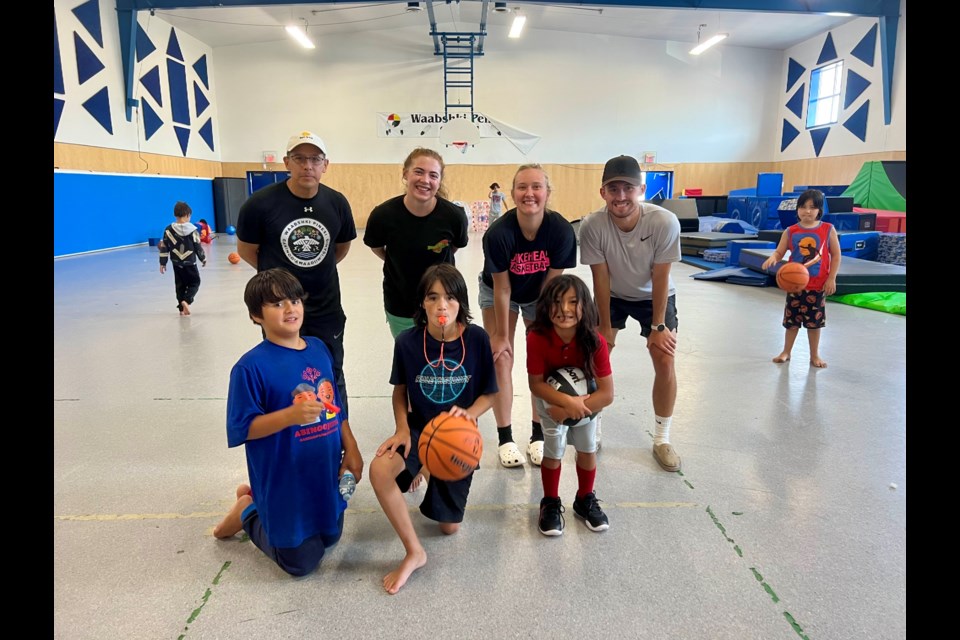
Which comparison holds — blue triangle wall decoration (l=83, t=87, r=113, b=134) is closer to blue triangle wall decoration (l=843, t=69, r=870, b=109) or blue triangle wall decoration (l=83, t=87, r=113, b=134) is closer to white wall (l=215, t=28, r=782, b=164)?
white wall (l=215, t=28, r=782, b=164)

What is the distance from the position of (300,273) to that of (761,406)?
9.86 ft

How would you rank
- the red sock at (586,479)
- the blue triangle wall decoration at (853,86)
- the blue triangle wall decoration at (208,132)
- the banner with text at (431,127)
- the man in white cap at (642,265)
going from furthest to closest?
the banner with text at (431,127) < the blue triangle wall decoration at (208,132) < the blue triangle wall decoration at (853,86) < the man in white cap at (642,265) < the red sock at (586,479)

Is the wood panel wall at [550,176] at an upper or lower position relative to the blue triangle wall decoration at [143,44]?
lower

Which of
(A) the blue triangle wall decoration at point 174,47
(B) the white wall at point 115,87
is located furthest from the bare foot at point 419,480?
(A) the blue triangle wall decoration at point 174,47

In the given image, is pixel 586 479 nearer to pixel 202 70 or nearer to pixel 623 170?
pixel 623 170

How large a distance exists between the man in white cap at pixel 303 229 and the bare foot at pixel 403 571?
30.5 inches

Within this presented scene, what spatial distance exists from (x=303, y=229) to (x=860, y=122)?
57.5 feet

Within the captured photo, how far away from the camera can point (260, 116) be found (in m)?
18.1

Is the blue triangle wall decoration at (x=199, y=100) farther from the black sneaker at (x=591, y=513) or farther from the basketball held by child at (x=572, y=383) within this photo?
the black sneaker at (x=591, y=513)

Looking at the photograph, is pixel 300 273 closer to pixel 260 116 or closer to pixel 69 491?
pixel 69 491

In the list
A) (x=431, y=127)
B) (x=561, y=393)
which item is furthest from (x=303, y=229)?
(x=431, y=127)

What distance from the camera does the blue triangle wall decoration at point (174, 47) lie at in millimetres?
15250

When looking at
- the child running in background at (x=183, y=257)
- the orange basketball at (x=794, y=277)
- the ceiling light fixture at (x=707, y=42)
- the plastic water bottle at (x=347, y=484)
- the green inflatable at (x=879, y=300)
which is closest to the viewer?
the plastic water bottle at (x=347, y=484)
